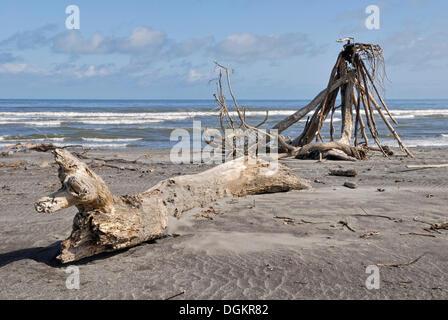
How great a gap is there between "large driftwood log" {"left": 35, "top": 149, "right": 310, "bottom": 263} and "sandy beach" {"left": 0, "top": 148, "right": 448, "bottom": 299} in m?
0.15

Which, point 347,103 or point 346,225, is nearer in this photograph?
point 346,225

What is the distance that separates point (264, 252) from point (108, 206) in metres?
1.45

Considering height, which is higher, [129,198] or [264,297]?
[129,198]

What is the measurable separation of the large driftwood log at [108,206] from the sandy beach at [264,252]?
15 cm

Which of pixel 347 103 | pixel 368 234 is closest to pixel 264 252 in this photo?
pixel 368 234

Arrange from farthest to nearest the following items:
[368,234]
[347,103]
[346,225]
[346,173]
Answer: [347,103] < [346,173] < [346,225] < [368,234]

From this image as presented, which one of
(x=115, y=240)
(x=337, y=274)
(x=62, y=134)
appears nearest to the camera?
(x=337, y=274)

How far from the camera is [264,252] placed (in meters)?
4.06

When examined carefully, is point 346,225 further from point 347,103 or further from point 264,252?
point 347,103

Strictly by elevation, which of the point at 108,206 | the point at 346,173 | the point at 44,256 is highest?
the point at 108,206
